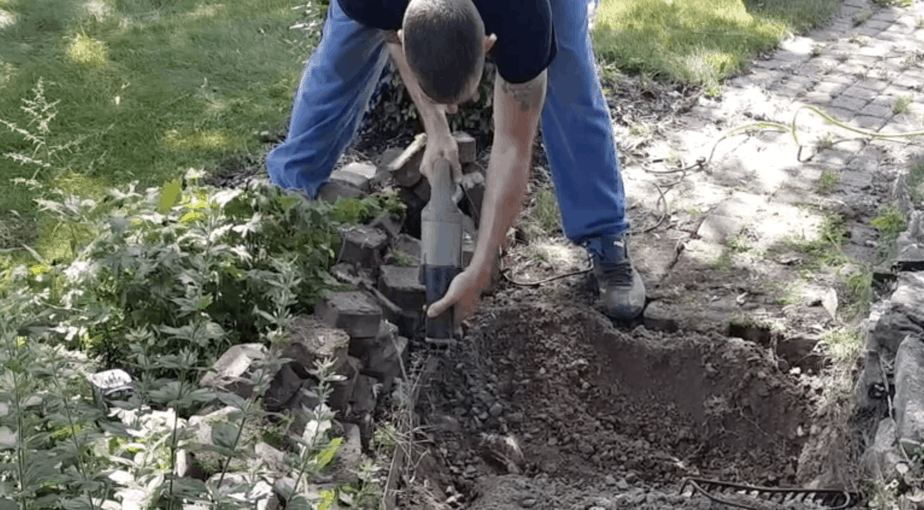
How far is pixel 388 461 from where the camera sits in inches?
124

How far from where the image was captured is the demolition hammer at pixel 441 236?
3.50 m

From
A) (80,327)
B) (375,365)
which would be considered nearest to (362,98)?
(375,365)

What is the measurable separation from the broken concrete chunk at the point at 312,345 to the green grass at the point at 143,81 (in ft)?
6.09

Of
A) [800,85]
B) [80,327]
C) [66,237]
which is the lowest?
[800,85]

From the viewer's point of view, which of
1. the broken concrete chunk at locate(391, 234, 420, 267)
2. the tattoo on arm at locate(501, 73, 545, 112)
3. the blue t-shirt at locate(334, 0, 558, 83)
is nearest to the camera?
the blue t-shirt at locate(334, 0, 558, 83)

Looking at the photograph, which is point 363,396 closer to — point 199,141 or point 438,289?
point 438,289

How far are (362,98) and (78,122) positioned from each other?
1.92 metres

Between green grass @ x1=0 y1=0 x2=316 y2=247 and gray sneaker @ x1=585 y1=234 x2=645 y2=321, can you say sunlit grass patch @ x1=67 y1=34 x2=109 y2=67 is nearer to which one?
green grass @ x1=0 y1=0 x2=316 y2=247

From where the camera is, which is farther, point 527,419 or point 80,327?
point 527,419

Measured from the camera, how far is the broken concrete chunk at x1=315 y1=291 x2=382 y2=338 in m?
3.33

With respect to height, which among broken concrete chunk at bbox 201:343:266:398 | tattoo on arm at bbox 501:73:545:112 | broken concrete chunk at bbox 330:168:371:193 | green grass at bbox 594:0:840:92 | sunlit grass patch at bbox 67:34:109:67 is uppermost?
tattoo on arm at bbox 501:73:545:112

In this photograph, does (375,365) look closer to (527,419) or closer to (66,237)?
(527,419)

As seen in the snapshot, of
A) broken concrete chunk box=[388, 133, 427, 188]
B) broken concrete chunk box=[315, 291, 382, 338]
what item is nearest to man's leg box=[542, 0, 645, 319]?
broken concrete chunk box=[388, 133, 427, 188]

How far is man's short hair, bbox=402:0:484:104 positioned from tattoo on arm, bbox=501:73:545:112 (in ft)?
1.26
